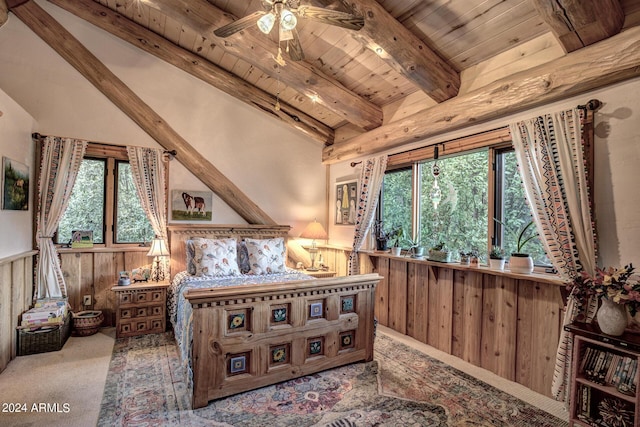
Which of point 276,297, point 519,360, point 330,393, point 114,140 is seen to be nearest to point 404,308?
point 519,360

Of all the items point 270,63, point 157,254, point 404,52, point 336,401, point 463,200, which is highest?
A: point 270,63

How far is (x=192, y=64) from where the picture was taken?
427cm

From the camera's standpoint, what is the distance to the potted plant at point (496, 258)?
277 centimetres

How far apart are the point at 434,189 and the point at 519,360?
170cm

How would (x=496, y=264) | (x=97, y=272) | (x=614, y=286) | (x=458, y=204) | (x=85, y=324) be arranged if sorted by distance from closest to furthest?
(x=614, y=286) < (x=496, y=264) < (x=458, y=204) < (x=85, y=324) < (x=97, y=272)

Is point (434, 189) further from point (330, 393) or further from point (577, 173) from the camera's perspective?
point (330, 393)

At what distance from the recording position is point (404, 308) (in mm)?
3773

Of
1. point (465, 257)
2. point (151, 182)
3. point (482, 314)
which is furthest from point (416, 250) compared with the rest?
point (151, 182)

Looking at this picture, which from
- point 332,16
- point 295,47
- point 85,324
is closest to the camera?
point 332,16

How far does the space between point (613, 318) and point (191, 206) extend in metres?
4.32

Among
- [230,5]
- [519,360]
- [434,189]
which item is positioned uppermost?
[230,5]

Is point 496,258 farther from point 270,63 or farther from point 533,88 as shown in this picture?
point 270,63

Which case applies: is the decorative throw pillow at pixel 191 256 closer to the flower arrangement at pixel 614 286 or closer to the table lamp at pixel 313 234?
the table lamp at pixel 313 234

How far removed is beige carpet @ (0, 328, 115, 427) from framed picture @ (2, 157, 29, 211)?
57.1 inches
